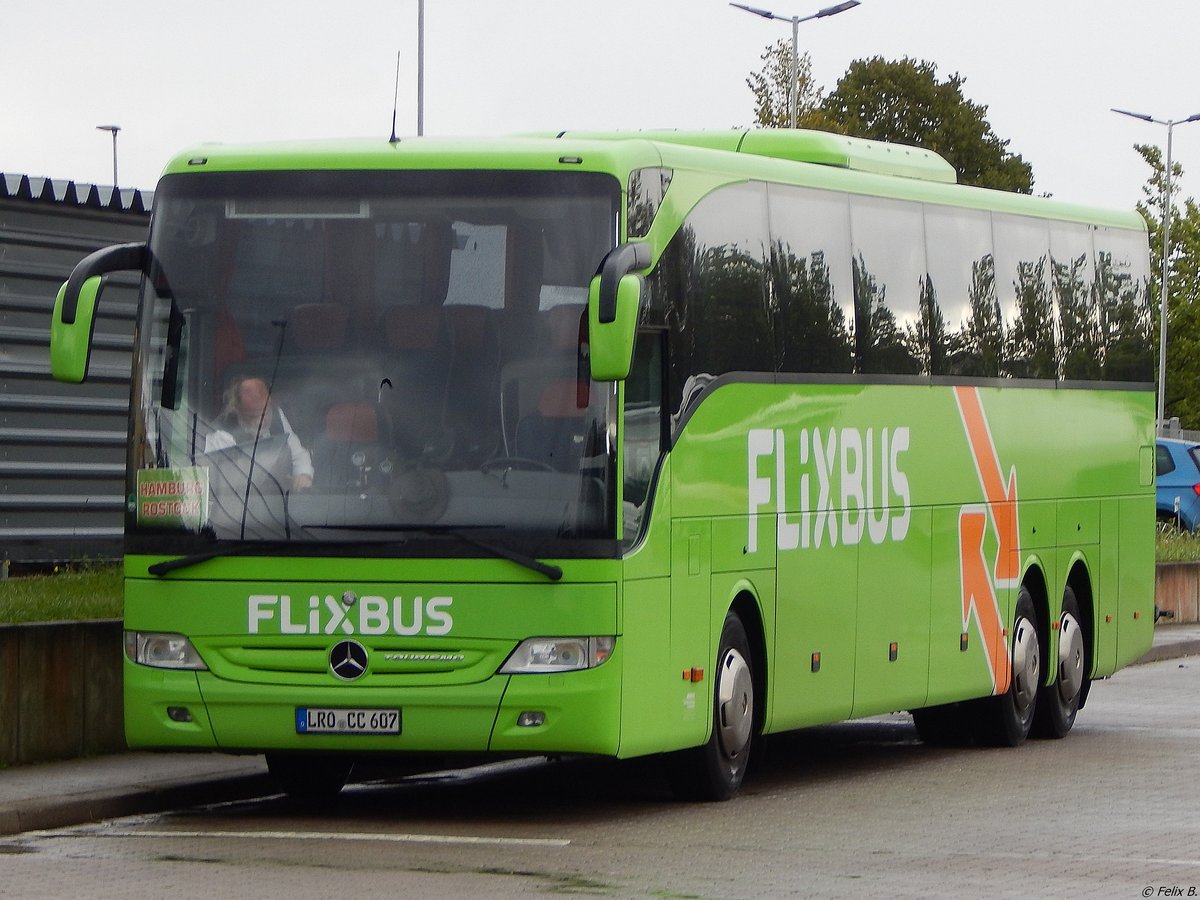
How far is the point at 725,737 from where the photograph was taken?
13.9 metres

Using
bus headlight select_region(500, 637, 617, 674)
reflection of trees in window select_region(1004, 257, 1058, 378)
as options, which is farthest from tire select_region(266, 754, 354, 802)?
reflection of trees in window select_region(1004, 257, 1058, 378)

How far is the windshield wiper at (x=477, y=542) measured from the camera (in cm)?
1231

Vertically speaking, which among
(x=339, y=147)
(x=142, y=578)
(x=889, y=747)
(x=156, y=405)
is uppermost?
(x=339, y=147)

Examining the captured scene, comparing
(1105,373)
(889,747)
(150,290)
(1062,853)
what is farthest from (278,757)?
(1105,373)

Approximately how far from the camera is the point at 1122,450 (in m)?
20.3

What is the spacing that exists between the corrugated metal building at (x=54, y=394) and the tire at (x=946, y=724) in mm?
7681

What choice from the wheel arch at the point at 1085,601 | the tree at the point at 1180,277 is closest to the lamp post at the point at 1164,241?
the tree at the point at 1180,277

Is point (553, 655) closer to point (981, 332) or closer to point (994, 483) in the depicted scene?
point (994, 483)

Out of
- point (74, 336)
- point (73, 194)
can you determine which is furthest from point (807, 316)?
point (73, 194)

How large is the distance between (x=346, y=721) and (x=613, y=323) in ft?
7.37

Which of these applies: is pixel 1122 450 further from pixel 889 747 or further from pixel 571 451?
pixel 571 451

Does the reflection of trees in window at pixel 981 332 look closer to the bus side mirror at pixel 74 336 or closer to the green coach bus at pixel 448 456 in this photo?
the green coach bus at pixel 448 456

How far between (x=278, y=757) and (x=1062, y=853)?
4408 mm

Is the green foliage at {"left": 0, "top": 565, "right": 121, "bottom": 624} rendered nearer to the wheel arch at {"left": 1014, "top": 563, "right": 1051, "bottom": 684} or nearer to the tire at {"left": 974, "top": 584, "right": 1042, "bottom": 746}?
the tire at {"left": 974, "top": 584, "right": 1042, "bottom": 746}
